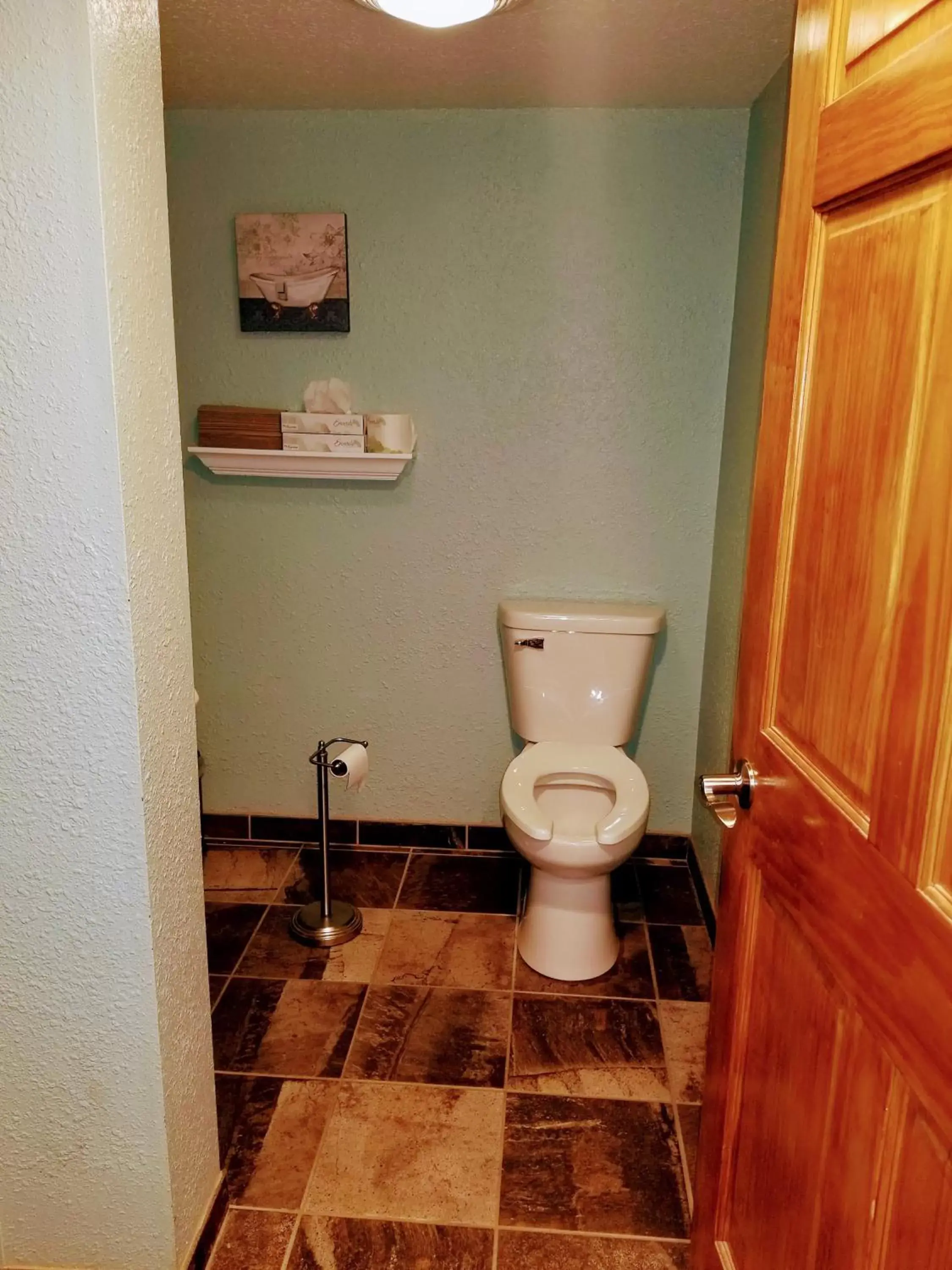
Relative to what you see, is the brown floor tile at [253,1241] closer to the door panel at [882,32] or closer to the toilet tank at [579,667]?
the toilet tank at [579,667]

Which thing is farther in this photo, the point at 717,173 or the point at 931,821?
the point at 717,173

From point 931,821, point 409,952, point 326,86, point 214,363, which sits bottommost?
point 409,952

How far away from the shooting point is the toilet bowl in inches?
82.4

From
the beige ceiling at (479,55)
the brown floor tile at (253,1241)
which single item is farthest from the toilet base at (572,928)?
the beige ceiling at (479,55)

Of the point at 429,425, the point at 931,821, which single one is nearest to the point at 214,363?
the point at 429,425

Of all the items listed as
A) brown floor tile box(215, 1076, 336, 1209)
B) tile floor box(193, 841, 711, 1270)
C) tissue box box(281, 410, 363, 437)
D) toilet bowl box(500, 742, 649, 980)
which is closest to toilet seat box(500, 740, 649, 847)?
toilet bowl box(500, 742, 649, 980)

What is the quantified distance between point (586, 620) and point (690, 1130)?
1216 mm

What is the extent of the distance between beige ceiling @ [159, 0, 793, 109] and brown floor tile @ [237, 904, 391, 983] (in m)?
2.14

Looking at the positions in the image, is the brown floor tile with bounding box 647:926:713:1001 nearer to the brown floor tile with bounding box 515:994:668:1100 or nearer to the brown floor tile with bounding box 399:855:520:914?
the brown floor tile with bounding box 515:994:668:1100

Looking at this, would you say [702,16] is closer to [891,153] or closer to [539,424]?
[539,424]

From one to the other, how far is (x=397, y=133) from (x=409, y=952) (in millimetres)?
2149

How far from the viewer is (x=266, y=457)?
2.49m

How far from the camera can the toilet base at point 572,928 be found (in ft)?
7.29

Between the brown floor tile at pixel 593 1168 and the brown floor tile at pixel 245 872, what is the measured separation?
3.49 ft
